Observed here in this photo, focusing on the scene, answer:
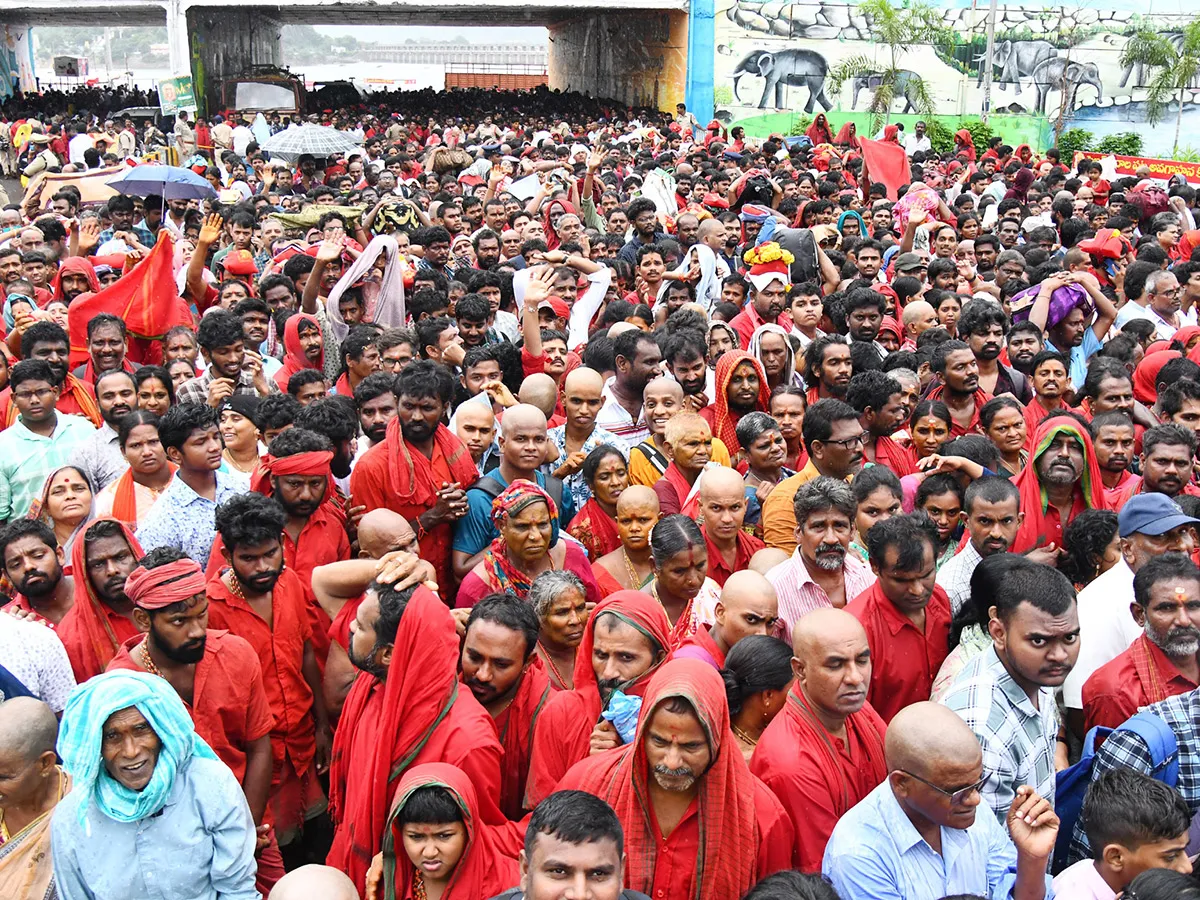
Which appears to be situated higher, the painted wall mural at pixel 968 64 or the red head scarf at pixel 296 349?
the painted wall mural at pixel 968 64

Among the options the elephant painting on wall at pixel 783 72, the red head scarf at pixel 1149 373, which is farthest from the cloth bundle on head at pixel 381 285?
the elephant painting on wall at pixel 783 72

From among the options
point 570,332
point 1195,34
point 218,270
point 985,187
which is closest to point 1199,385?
point 570,332

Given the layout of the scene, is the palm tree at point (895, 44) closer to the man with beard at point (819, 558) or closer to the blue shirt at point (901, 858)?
the man with beard at point (819, 558)

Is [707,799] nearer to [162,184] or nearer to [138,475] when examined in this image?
[138,475]

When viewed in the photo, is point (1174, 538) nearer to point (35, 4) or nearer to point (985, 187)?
point (985, 187)

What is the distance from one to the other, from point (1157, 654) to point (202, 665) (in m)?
2.87

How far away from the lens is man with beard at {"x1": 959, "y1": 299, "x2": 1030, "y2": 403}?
6.44 m

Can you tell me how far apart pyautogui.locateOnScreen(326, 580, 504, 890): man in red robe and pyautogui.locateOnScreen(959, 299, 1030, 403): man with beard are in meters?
4.11

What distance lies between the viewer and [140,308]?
6.94m

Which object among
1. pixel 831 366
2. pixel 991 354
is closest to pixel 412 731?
pixel 831 366

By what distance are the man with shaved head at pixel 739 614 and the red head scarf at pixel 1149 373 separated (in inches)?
143

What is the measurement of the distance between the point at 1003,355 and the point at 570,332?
2704 millimetres

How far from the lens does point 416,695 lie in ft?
10.5

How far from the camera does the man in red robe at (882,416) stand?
18.1 feet
